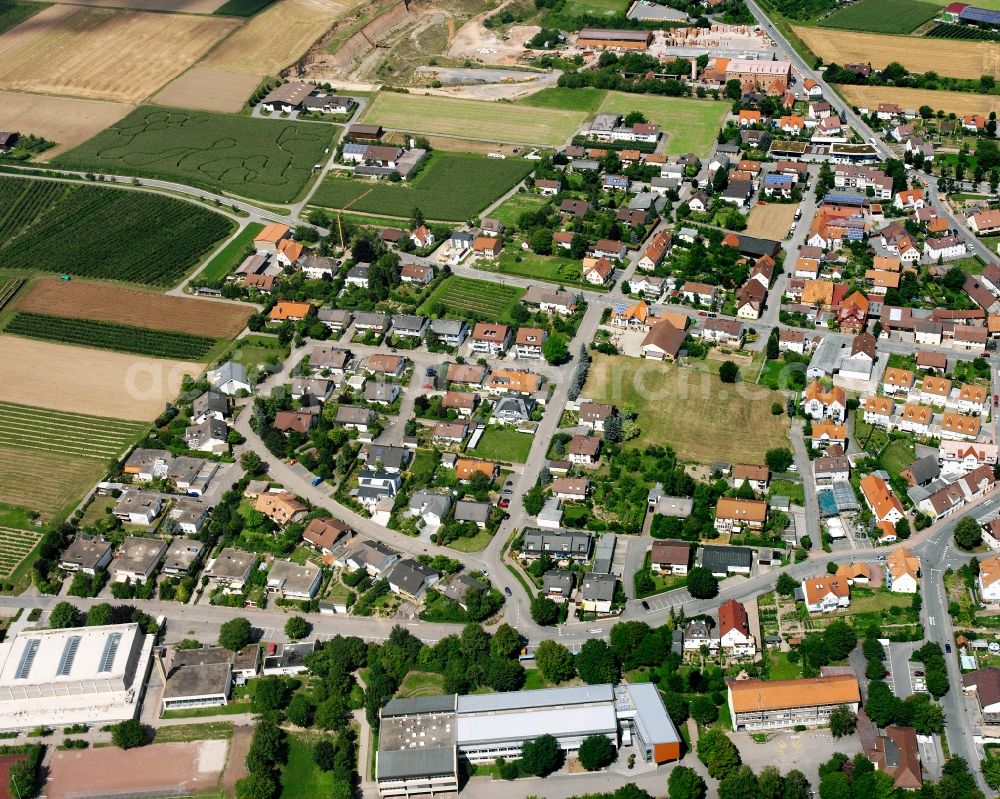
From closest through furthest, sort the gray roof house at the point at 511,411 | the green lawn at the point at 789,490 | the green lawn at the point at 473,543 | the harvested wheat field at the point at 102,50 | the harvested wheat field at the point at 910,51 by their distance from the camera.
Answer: the green lawn at the point at 473,543 < the green lawn at the point at 789,490 < the gray roof house at the point at 511,411 < the harvested wheat field at the point at 910,51 < the harvested wheat field at the point at 102,50

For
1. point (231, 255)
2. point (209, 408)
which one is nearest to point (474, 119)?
point (231, 255)

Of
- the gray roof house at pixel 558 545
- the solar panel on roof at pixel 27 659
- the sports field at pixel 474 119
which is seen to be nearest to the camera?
the solar panel on roof at pixel 27 659

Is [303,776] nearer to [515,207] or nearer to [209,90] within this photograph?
[515,207]

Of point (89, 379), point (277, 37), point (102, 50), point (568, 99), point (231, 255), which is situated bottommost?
point (89, 379)

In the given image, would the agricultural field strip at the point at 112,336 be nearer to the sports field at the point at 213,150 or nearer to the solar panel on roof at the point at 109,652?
the sports field at the point at 213,150

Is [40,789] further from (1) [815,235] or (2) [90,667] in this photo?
(1) [815,235]

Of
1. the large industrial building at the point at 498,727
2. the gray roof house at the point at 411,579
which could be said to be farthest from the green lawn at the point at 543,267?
the large industrial building at the point at 498,727

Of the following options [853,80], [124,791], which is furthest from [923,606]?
[853,80]
